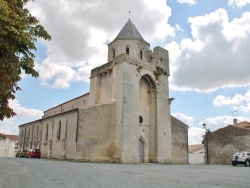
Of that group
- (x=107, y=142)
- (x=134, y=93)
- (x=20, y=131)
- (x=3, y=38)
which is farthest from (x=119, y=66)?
(x=20, y=131)

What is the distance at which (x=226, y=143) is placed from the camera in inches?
1363

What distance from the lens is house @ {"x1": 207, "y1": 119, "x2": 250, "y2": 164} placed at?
32.8 metres

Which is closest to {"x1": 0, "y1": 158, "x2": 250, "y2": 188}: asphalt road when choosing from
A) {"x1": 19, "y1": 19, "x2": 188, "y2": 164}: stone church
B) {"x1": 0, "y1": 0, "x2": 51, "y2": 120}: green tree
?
{"x1": 0, "y1": 0, "x2": 51, "y2": 120}: green tree

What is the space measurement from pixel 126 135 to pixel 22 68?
21771mm

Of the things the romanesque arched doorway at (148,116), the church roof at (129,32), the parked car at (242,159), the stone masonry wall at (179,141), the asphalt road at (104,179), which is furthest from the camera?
the stone masonry wall at (179,141)

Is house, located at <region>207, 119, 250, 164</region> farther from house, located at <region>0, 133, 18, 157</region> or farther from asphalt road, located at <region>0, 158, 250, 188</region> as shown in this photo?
house, located at <region>0, 133, 18, 157</region>

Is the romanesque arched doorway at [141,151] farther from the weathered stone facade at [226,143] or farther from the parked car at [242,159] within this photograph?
the weathered stone facade at [226,143]

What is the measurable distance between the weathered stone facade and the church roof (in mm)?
16701

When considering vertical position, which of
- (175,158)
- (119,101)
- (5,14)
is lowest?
(175,158)

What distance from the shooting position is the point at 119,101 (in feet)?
96.1

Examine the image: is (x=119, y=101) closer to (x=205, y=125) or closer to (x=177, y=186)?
(x=205, y=125)

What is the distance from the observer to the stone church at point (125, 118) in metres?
28.0

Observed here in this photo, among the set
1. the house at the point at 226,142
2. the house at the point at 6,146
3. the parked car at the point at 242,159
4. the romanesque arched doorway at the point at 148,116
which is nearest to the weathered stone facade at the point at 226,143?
the house at the point at 226,142

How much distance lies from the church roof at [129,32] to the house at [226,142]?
1670 centimetres
